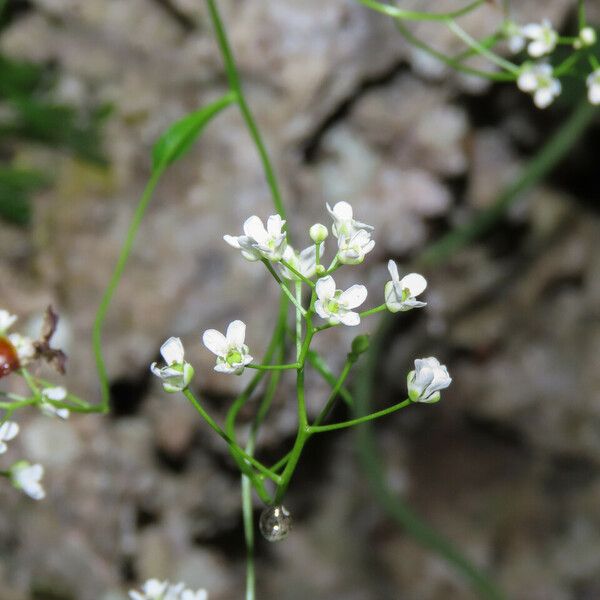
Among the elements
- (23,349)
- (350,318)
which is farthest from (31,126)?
(350,318)

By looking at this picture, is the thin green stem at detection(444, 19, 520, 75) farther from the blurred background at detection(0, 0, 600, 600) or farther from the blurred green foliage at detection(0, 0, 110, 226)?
the blurred green foliage at detection(0, 0, 110, 226)

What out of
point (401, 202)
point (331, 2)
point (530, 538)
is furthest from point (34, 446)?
point (530, 538)

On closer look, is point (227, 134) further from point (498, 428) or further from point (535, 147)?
point (498, 428)

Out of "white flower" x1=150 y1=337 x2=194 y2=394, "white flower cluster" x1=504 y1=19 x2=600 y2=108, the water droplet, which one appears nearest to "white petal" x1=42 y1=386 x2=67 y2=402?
"white flower" x1=150 y1=337 x2=194 y2=394

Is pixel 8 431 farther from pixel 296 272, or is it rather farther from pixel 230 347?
pixel 296 272

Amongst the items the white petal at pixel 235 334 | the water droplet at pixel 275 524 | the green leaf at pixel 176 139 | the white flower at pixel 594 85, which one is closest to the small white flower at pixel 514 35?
the white flower at pixel 594 85

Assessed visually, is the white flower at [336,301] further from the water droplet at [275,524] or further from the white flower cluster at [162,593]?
the white flower cluster at [162,593]
